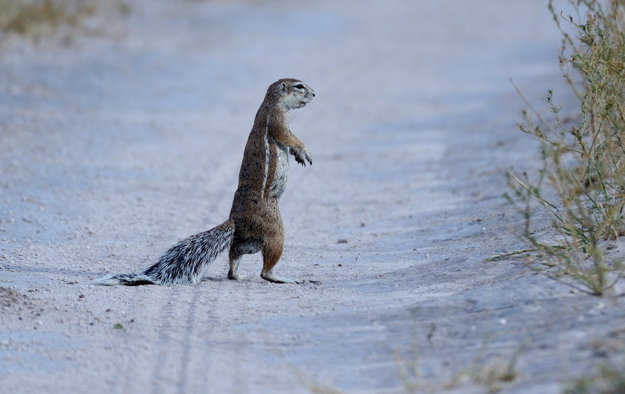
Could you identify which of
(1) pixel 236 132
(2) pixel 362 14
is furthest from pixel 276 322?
(2) pixel 362 14

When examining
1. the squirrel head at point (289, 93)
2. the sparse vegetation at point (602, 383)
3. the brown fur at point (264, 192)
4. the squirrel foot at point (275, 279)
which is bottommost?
the sparse vegetation at point (602, 383)

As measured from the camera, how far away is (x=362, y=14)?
32.2 m

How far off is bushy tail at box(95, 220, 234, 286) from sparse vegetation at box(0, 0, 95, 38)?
13.7m

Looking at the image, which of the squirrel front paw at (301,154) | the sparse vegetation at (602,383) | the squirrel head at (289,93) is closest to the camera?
the sparse vegetation at (602,383)

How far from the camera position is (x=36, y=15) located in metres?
18.3

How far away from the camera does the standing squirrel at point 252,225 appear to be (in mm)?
5832

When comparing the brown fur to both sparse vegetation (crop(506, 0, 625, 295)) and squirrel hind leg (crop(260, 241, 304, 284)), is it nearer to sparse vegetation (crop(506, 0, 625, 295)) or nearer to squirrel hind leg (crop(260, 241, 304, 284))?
squirrel hind leg (crop(260, 241, 304, 284))

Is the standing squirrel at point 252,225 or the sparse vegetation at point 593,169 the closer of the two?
the sparse vegetation at point 593,169

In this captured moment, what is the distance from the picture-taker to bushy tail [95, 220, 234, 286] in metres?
5.78

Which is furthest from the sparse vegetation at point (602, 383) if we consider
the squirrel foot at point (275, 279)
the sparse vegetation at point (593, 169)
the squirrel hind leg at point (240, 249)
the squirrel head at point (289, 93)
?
the squirrel head at point (289, 93)

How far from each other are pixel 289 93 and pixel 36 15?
44.7 feet

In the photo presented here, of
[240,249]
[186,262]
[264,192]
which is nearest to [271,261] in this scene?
[240,249]

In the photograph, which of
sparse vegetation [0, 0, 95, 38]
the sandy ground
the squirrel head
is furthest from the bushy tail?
sparse vegetation [0, 0, 95, 38]

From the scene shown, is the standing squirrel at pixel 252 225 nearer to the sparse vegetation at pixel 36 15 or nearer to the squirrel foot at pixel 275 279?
the squirrel foot at pixel 275 279
